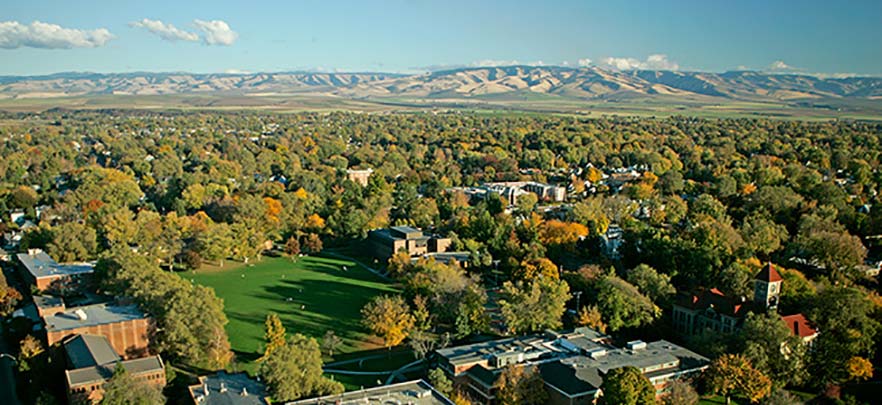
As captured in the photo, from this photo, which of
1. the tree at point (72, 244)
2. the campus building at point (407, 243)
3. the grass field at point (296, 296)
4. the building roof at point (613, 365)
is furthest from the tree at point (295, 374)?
the tree at point (72, 244)

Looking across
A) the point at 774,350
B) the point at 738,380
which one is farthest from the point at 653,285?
the point at 738,380

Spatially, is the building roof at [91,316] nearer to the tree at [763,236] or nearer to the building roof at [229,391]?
the building roof at [229,391]

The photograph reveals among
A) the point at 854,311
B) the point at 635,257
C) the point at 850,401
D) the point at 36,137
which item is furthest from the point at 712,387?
the point at 36,137

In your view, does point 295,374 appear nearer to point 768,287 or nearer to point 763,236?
point 768,287

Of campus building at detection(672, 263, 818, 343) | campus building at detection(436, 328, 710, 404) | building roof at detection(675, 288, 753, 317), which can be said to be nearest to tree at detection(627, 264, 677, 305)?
building roof at detection(675, 288, 753, 317)

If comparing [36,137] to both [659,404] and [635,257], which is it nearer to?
[635,257]

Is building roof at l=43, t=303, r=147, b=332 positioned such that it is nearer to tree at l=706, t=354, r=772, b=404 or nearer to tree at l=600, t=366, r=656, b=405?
tree at l=600, t=366, r=656, b=405

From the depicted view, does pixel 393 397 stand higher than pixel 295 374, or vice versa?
pixel 295 374
